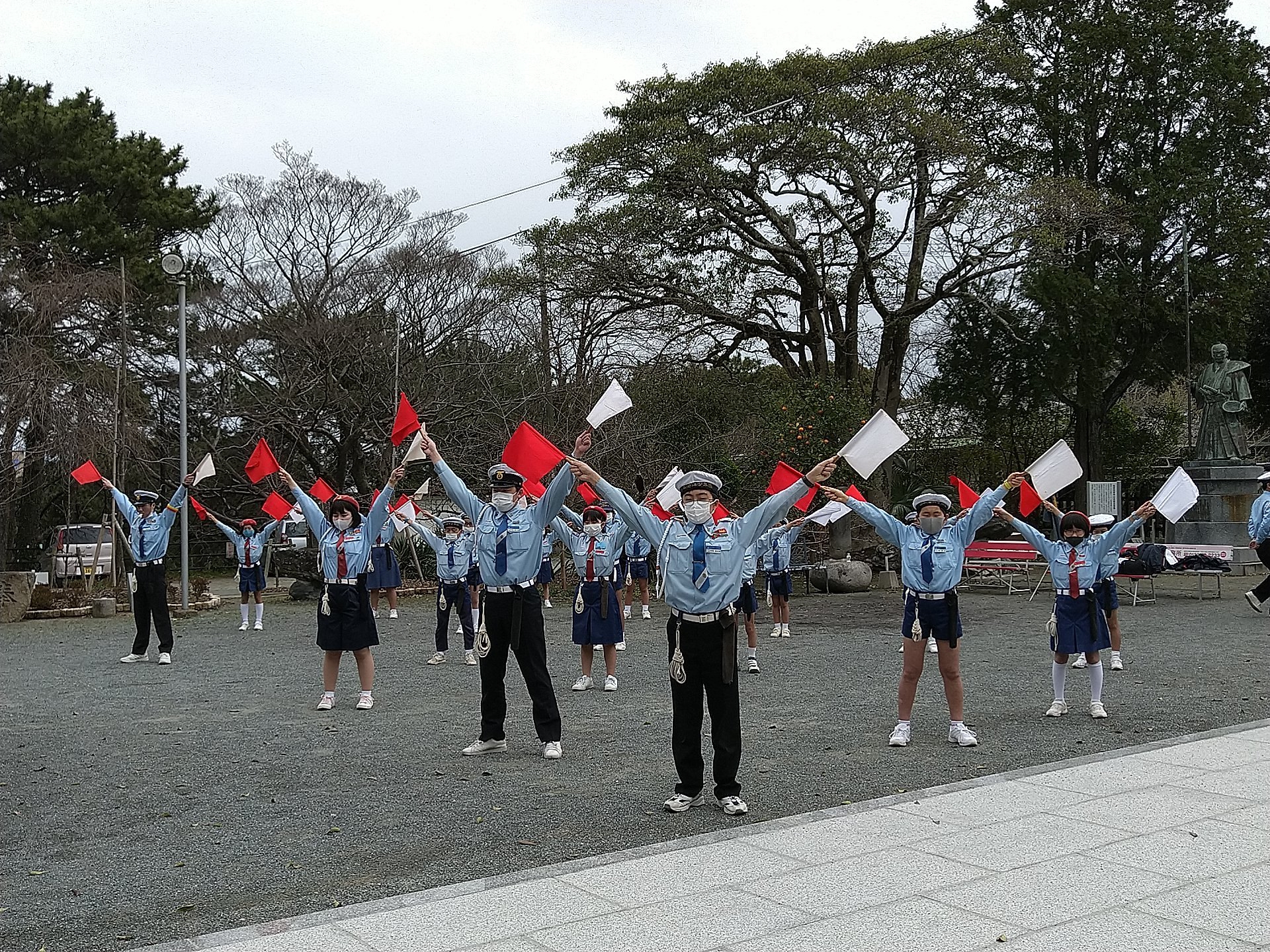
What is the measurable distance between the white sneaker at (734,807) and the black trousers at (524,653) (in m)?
1.81

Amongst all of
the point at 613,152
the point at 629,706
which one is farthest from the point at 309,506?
the point at 613,152

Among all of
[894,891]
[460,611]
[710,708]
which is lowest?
[894,891]

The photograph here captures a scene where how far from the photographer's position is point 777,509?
6621 mm

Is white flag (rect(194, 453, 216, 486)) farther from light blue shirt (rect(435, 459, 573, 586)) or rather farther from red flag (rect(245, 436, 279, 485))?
light blue shirt (rect(435, 459, 573, 586))

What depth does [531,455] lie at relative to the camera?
25.5 feet

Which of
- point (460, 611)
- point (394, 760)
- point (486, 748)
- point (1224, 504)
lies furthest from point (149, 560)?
point (1224, 504)

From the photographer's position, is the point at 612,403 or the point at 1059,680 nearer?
the point at 612,403

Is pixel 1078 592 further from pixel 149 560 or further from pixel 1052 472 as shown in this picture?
pixel 149 560

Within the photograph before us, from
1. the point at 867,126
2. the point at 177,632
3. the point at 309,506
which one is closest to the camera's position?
the point at 309,506

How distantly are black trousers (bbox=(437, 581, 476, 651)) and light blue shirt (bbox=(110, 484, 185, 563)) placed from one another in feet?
10.2

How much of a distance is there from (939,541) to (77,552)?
20.1 metres

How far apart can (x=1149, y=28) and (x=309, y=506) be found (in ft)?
83.6

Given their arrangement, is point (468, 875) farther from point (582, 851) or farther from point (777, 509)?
point (777, 509)

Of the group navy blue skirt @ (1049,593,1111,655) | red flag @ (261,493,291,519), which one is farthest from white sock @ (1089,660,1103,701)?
red flag @ (261,493,291,519)
